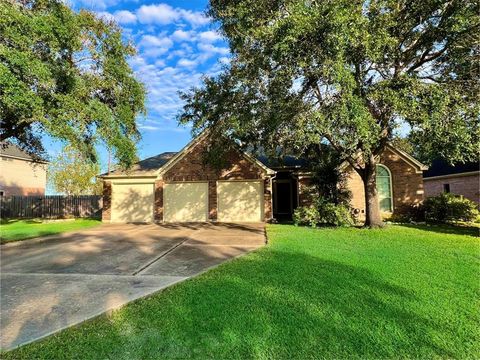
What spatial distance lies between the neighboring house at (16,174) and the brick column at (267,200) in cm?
1893

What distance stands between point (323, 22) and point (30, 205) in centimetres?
2346

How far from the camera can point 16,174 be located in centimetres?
2702

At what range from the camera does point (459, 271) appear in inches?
247

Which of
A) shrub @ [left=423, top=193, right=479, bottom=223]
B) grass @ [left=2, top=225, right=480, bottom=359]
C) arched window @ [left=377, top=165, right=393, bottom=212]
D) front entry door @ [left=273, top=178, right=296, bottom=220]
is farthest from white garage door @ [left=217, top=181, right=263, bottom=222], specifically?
grass @ [left=2, top=225, right=480, bottom=359]

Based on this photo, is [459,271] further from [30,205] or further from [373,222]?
[30,205]

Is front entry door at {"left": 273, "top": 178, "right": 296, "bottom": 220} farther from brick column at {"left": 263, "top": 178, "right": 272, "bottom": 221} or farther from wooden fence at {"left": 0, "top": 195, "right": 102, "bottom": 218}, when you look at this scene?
wooden fence at {"left": 0, "top": 195, "right": 102, "bottom": 218}

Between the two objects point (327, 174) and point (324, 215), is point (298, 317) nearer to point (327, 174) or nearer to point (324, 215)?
point (324, 215)

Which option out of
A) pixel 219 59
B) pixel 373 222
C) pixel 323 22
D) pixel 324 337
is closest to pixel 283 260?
pixel 324 337

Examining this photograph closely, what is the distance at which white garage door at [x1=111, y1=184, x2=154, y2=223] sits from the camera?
18.0 meters

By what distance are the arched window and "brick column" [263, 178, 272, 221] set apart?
6094mm

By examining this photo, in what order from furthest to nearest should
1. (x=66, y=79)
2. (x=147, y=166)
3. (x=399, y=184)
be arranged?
1. (x=147, y=166)
2. (x=399, y=184)
3. (x=66, y=79)

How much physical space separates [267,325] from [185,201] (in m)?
14.1

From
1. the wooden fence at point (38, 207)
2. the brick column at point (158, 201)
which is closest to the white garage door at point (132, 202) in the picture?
the brick column at point (158, 201)

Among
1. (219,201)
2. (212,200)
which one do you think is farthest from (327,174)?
(212,200)
